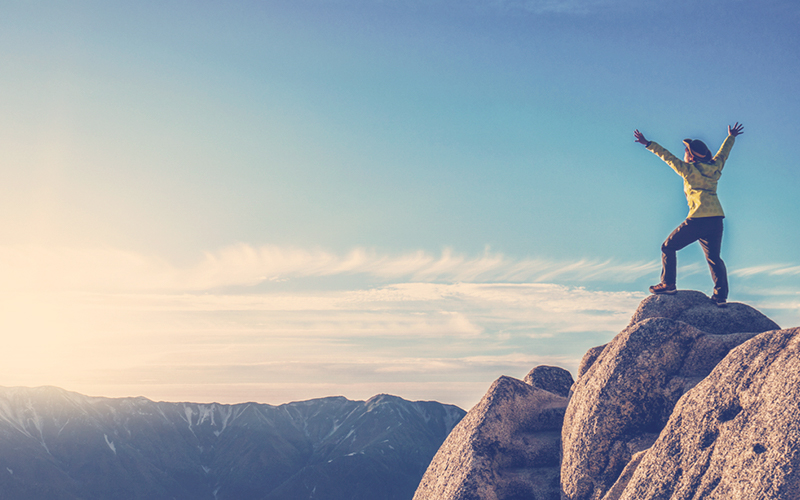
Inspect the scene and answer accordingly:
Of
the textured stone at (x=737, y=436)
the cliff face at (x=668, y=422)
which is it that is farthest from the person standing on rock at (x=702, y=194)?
the textured stone at (x=737, y=436)

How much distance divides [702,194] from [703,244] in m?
2.10

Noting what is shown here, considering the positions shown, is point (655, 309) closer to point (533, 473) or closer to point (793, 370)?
point (533, 473)

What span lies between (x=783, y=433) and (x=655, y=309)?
11073 millimetres

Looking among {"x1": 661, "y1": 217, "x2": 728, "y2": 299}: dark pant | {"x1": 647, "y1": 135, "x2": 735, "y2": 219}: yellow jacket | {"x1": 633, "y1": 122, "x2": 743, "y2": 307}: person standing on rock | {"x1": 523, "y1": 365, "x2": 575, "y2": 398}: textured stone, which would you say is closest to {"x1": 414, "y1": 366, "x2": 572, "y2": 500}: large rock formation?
{"x1": 523, "y1": 365, "x2": 575, "y2": 398}: textured stone

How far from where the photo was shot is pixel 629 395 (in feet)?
63.1

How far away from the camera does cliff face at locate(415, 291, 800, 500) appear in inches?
548

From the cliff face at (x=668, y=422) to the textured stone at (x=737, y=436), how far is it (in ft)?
0.09

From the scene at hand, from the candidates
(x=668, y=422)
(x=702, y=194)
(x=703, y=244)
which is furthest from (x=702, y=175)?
(x=668, y=422)

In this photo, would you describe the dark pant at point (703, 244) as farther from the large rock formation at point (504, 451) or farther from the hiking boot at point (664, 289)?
the large rock formation at point (504, 451)

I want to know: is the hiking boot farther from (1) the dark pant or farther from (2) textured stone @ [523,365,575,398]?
(2) textured stone @ [523,365,575,398]

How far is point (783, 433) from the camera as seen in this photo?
44.0 feet

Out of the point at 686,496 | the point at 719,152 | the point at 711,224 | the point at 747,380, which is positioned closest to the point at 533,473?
the point at 686,496

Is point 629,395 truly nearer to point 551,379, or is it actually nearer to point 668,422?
point 668,422

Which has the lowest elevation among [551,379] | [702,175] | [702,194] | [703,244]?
[551,379]
